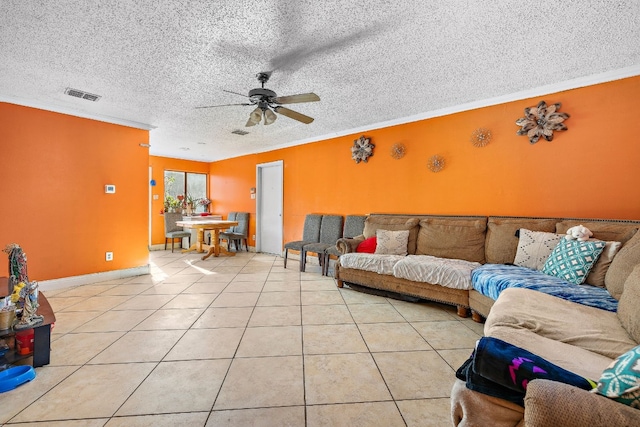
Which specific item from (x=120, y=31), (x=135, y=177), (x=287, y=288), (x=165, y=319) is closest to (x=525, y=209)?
(x=287, y=288)

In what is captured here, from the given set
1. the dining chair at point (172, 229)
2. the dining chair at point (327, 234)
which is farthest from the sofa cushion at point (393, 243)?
the dining chair at point (172, 229)

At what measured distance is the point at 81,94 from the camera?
129 inches

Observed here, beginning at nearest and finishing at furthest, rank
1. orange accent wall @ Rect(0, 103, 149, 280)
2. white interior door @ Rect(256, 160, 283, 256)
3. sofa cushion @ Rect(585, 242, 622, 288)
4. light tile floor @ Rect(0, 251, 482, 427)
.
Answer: light tile floor @ Rect(0, 251, 482, 427)
sofa cushion @ Rect(585, 242, 622, 288)
orange accent wall @ Rect(0, 103, 149, 280)
white interior door @ Rect(256, 160, 283, 256)

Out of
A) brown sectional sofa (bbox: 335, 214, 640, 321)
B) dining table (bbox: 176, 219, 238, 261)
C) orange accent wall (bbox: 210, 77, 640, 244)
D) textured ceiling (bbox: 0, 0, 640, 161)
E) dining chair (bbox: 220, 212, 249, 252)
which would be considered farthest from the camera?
dining chair (bbox: 220, 212, 249, 252)

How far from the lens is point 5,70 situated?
2.70m

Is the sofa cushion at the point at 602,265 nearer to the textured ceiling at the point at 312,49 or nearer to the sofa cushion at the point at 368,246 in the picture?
the textured ceiling at the point at 312,49

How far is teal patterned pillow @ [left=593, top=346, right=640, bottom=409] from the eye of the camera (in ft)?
2.36

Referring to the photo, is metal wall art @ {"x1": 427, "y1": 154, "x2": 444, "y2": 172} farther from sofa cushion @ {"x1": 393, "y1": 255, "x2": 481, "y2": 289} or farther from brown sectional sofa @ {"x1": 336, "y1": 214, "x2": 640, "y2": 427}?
sofa cushion @ {"x1": 393, "y1": 255, "x2": 481, "y2": 289}

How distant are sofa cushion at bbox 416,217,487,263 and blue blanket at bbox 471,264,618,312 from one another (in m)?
0.41

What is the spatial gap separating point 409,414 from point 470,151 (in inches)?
126

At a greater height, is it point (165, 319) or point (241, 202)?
point (241, 202)

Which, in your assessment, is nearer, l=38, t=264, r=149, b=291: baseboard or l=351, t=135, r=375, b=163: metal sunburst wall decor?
l=38, t=264, r=149, b=291: baseboard

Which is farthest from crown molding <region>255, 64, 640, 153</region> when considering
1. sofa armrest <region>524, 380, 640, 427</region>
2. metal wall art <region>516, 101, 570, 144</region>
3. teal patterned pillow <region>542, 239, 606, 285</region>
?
sofa armrest <region>524, 380, 640, 427</region>

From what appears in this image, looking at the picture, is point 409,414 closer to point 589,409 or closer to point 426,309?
point 589,409
